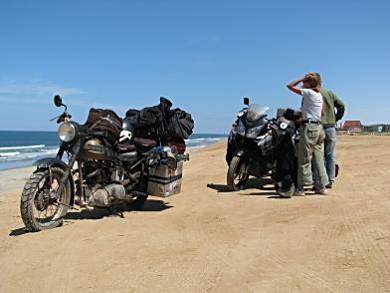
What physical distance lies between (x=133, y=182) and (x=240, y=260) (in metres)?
2.78

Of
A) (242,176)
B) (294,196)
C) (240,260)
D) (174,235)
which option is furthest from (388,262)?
→ (242,176)

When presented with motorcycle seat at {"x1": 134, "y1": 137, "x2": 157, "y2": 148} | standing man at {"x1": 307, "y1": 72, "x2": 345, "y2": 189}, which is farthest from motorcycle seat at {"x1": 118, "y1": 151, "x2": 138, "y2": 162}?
standing man at {"x1": 307, "y1": 72, "x2": 345, "y2": 189}

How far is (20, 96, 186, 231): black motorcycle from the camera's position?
4.99 metres

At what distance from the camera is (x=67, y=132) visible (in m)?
5.21

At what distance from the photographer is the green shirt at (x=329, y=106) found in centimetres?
737

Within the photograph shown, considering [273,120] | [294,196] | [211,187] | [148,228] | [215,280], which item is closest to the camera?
[215,280]

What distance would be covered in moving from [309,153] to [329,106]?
1178 mm

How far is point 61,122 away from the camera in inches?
210

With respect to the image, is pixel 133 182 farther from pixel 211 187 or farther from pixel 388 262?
pixel 388 262

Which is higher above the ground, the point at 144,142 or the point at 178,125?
the point at 178,125

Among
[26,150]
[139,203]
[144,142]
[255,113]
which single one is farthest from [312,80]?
[26,150]

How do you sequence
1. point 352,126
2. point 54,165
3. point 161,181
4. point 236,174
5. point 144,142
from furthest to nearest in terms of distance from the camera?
point 352,126
point 236,174
point 144,142
point 161,181
point 54,165

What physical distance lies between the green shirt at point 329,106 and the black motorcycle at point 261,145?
1.63ft

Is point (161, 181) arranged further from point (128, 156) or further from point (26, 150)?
point (26, 150)
